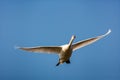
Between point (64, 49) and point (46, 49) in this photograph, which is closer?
point (64, 49)

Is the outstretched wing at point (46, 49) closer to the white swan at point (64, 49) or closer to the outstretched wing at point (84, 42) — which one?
the white swan at point (64, 49)

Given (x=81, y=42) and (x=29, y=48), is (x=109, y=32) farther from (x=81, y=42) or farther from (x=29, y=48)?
(x=29, y=48)

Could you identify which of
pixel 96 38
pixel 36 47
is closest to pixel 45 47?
pixel 36 47

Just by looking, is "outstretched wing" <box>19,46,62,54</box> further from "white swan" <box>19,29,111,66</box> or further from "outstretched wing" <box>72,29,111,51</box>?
"outstretched wing" <box>72,29,111,51</box>

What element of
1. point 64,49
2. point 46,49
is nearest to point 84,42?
point 64,49

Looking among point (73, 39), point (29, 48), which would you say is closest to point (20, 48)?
point (29, 48)

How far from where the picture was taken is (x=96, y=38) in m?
18.8

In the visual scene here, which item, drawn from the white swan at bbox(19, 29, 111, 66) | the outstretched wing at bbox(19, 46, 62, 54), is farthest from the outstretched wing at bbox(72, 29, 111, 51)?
the outstretched wing at bbox(19, 46, 62, 54)

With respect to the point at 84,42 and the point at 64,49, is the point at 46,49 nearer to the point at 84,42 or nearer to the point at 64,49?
the point at 64,49

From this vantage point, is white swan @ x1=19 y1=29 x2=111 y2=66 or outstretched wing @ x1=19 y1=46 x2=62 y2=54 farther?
outstretched wing @ x1=19 y1=46 x2=62 y2=54

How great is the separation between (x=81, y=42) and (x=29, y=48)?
1.39 metres

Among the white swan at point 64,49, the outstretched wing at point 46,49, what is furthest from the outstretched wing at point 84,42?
the outstretched wing at point 46,49

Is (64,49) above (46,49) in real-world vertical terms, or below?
below

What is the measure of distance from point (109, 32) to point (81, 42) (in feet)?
2.81
